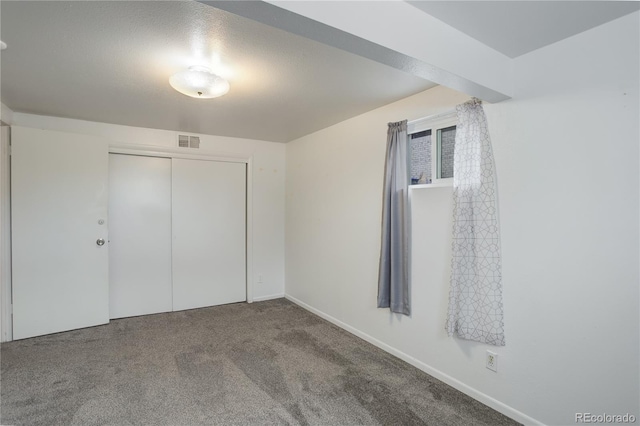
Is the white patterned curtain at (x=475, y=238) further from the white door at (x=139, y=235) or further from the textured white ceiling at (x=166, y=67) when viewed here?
the white door at (x=139, y=235)

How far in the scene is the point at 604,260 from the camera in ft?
5.40

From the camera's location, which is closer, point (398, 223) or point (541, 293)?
point (541, 293)

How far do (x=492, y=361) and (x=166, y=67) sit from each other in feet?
9.48

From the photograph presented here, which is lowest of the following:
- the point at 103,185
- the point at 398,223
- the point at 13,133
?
the point at 398,223

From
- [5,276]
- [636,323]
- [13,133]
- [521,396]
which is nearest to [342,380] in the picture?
[521,396]

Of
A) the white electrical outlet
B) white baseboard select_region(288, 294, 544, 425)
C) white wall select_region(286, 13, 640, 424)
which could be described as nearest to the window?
white wall select_region(286, 13, 640, 424)

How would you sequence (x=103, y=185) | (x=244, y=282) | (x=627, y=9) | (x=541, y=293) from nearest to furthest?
(x=627, y=9)
(x=541, y=293)
(x=103, y=185)
(x=244, y=282)

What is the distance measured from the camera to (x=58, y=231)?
3270 mm

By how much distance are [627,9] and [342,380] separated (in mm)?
2711

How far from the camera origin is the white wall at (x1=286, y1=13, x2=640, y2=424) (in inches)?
62.7

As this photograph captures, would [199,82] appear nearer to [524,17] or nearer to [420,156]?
[420,156]

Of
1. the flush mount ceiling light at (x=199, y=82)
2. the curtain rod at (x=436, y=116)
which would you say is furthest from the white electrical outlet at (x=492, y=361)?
the flush mount ceiling light at (x=199, y=82)

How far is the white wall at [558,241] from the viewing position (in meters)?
1.59

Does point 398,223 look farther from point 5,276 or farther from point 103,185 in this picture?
point 5,276
